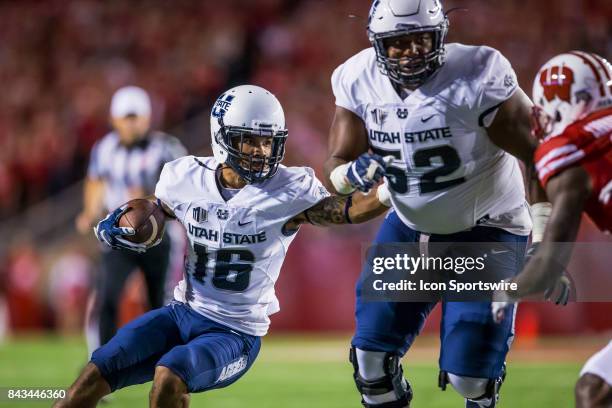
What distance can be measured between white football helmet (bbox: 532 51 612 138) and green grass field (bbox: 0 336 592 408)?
288 cm

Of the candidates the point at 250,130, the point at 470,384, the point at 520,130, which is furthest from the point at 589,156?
the point at 250,130

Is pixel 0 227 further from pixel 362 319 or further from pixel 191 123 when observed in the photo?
pixel 362 319

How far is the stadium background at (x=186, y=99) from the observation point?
1023 cm

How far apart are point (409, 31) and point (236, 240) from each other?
3.73ft

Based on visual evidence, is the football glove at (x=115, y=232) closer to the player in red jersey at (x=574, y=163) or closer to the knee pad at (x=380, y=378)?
the knee pad at (x=380, y=378)

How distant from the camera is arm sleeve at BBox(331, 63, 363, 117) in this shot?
4.38 m

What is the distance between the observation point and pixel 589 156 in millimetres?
3277

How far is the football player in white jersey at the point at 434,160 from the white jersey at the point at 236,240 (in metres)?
0.25

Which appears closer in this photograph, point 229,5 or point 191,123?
point 191,123

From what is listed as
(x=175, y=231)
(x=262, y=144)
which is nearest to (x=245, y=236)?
(x=262, y=144)

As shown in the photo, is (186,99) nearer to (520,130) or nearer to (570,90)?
(520,130)

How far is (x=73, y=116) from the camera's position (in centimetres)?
1239

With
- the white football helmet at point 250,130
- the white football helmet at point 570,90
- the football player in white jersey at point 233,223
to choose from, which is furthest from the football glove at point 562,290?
the white football helmet at point 250,130

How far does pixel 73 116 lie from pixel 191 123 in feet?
5.23
